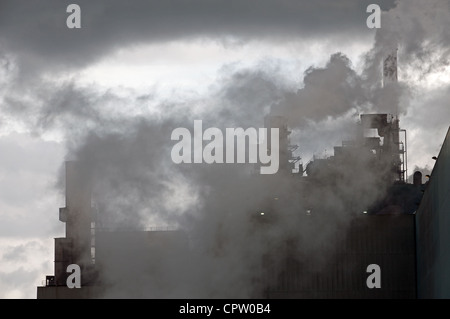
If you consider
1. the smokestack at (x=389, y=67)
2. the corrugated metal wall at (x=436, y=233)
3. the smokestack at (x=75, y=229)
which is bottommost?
the corrugated metal wall at (x=436, y=233)

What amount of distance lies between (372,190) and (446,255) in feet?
95.6

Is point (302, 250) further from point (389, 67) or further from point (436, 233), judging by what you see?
point (436, 233)

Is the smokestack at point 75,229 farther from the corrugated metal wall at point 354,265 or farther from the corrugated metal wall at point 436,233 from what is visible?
the corrugated metal wall at point 436,233

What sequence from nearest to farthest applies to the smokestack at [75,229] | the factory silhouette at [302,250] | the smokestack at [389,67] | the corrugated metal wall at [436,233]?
the corrugated metal wall at [436,233] < the factory silhouette at [302,250] < the smokestack at [389,67] < the smokestack at [75,229]

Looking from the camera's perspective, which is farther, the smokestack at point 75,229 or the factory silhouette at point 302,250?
the smokestack at point 75,229

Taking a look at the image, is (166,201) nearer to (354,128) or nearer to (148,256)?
(148,256)

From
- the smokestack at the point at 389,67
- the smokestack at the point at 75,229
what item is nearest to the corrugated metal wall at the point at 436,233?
the smokestack at the point at 389,67

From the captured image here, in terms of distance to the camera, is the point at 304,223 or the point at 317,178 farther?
the point at 317,178
